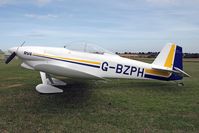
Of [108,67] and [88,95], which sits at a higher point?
[108,67]

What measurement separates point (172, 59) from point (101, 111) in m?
4.34

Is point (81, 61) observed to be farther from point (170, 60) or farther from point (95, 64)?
point (170, 60)

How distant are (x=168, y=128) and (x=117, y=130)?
3.18 ft

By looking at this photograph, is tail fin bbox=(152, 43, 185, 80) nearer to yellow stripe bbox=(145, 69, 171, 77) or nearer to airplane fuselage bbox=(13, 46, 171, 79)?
yellow stripe bbox=(145, 69, 171, 77)

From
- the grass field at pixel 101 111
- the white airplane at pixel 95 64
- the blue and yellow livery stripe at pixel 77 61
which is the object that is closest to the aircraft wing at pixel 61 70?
the white airplane at pixel 95 64

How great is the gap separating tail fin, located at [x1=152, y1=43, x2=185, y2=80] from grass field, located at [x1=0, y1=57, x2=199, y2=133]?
2.89 feet

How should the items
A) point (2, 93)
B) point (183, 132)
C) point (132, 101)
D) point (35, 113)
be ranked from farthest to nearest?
point (2, 93)
point (132, 101)
point (35, 113)
point (183, 132)

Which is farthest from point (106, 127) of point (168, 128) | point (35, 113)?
point (35, 113)

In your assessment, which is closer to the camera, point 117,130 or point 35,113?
point 117,130

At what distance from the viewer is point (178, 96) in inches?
301

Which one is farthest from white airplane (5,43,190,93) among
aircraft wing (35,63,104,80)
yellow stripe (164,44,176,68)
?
aircraft wing (35,63,104,80)

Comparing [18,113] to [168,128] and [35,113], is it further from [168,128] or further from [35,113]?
[168,128]

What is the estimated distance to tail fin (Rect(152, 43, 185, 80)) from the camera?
8969 mm

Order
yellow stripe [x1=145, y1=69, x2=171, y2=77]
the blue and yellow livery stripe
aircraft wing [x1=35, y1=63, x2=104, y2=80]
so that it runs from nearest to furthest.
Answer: aircraft wing [x1=35, y1=63, x2=104, y2=80] < the blue and yellow livery stripe < yellow stripe [x1=145, y1=69, x2=171, y2=77]
